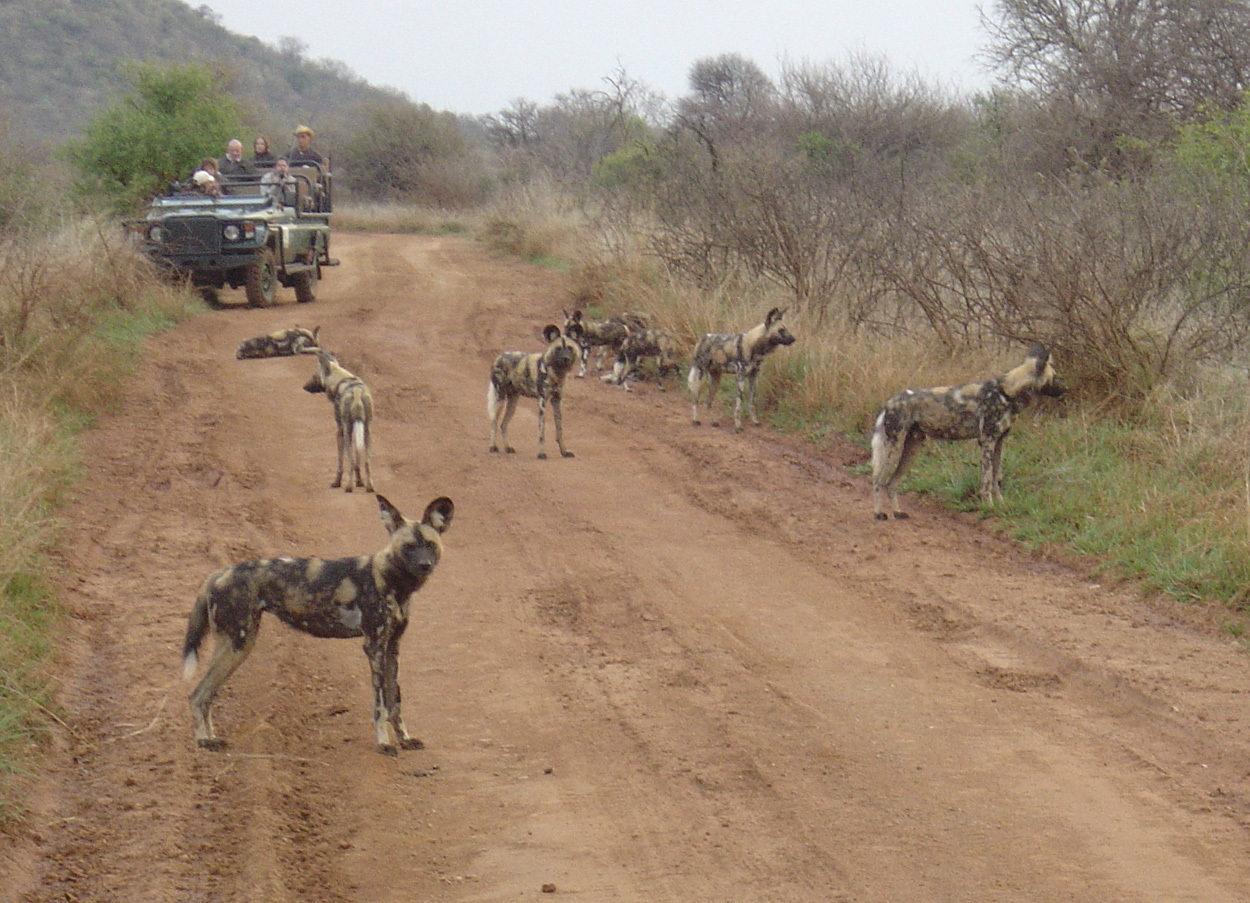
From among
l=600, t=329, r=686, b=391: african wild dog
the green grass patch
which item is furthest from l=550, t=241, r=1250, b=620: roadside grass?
l=600, t=329, r=686, b=391: african wild dog

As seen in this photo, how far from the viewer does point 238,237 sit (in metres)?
15.8

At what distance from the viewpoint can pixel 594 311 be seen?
15398 millimetres

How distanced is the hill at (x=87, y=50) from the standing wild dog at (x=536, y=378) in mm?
28961

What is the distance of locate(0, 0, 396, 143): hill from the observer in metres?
45.9

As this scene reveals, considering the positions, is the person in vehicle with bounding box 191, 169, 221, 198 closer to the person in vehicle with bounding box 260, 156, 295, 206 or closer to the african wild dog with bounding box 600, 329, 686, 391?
the person in vehicle with bounding box 260, 156, 295, 206

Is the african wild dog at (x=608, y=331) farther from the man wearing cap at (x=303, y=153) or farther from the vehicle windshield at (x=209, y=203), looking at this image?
the man wearing cap at (x=303, y=153)

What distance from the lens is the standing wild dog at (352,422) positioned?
795cm

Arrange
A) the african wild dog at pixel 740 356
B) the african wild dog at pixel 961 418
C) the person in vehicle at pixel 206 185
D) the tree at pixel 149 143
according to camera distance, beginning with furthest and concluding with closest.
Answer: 1. the tree at pixel 149 143
2. the person in vehicle at pixel 206 185
3. the african wild dog at pixel 740 356
4. the african wild dog at pixel 961 418

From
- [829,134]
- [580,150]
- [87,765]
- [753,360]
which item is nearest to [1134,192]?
[753,360]

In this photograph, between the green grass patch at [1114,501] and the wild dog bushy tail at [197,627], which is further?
the green grass patch at [1114,501]

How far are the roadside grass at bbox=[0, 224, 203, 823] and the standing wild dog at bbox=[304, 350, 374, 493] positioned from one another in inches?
61.2

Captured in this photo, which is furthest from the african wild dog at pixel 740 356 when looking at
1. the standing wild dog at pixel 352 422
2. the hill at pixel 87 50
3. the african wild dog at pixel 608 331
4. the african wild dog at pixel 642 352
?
the hill at pixel 87 50

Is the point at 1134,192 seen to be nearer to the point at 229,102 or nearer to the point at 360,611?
the point at 360,611

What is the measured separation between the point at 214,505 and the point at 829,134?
60.9 feet
